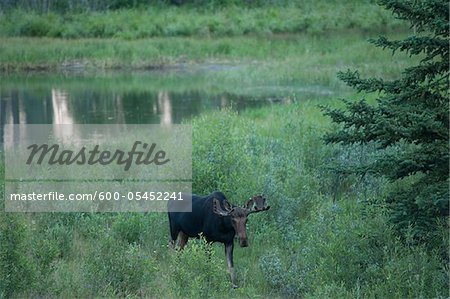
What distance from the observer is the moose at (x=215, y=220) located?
35.6 feet

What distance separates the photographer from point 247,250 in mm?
12555

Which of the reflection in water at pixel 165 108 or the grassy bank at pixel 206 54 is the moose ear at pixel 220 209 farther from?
the grassy bank at pixel 206 54

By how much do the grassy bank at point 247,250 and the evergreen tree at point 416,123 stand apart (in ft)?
1.49

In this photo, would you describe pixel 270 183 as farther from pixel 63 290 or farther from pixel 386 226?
pixel 63 290

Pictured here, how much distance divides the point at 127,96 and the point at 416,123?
2406cm

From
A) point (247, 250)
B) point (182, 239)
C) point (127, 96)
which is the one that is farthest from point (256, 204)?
point (127, 96)

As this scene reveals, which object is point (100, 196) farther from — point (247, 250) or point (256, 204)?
point (256, 204)

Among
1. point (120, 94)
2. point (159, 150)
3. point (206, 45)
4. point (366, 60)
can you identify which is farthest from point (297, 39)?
point (159, 150)

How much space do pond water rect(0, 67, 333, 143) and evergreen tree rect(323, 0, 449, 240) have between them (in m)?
14.2

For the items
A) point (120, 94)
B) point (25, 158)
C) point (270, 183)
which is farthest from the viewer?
point (120, 94)

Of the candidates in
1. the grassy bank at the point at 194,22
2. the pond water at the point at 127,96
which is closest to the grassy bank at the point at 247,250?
the pond water at the point at 127,96

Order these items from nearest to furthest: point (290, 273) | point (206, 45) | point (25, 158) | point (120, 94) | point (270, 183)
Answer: point (290, 273), point (270, 183), point (25, 158), point (120, 94), point (206, 45)

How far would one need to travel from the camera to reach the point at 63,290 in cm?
1020

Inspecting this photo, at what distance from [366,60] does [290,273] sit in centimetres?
2623
